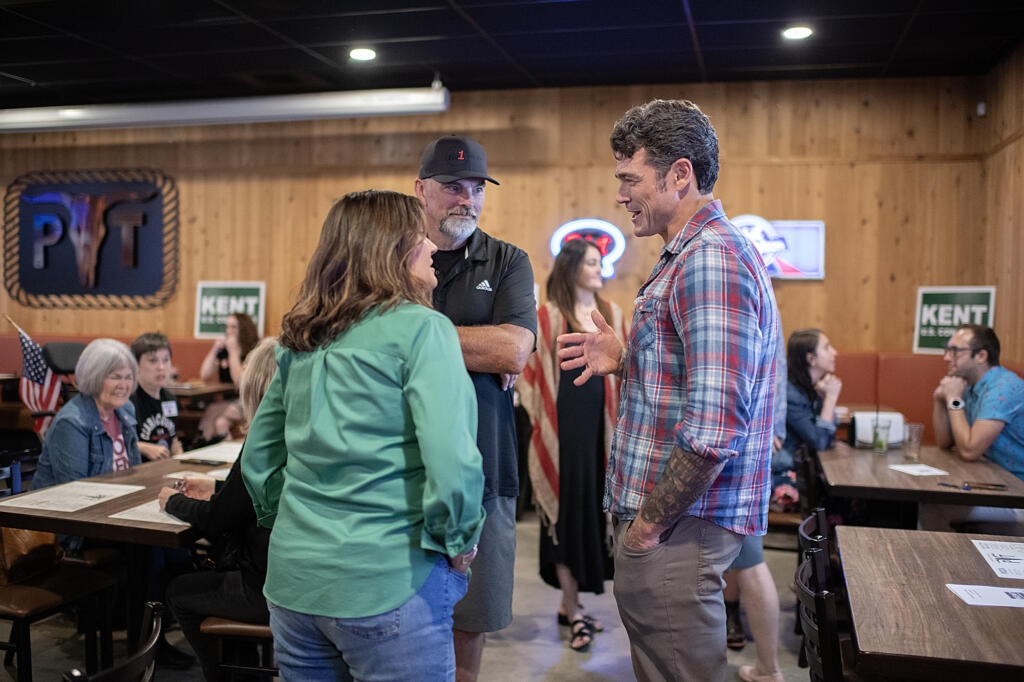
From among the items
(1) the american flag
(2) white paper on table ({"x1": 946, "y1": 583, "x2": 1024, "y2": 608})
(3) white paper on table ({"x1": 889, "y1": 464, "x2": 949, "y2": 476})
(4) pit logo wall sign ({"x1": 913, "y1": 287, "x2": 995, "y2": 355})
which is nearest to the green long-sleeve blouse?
(2) white paper on table ({"x1": 946, "y1": 583, "x2": 1024, "y2": 608})

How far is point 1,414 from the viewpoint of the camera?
739 centimetres

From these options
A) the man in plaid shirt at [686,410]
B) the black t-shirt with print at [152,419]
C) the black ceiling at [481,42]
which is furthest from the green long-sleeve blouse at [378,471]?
the black ceiling at [481,42]

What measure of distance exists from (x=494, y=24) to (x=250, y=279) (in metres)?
3.81

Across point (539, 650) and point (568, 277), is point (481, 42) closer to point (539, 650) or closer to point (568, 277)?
point (568, 277)

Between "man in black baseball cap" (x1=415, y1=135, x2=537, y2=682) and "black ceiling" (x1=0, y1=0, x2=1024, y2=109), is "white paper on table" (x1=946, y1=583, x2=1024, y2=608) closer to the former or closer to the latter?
"man in black baseball cap" (x1=415, y1=135, x2=537, y2=682)

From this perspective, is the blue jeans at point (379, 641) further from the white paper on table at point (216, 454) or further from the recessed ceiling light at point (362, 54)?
the recessed ceiling light at point (362, 54)

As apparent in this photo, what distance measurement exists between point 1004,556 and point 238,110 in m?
6.43

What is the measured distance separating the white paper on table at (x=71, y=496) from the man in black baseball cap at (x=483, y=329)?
53.3 inches

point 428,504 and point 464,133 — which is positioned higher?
point 464,133

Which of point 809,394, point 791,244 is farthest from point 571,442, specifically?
point 791,244

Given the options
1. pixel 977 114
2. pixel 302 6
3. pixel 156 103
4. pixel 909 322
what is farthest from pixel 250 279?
pixel 977 114

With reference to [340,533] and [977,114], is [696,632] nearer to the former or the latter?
[340,533]

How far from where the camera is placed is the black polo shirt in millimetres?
2312

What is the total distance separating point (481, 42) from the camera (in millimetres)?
5793
